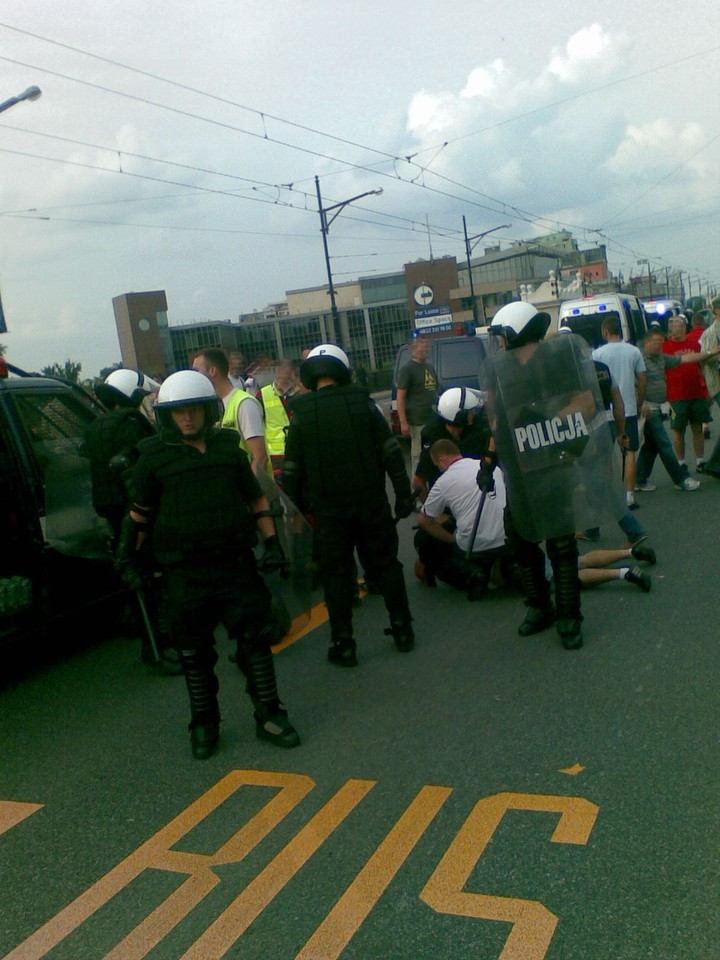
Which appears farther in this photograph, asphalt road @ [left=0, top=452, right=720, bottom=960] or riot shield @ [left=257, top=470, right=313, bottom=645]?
riot shield @ [left=257, top=470, right=313, bottom=645]

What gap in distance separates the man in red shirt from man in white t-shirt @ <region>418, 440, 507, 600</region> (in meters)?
4.87

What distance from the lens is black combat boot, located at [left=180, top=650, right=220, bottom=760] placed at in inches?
188

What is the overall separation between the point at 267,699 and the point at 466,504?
2725 millimetres

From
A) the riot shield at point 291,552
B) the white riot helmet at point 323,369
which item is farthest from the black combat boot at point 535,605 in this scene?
the white riot helmet at point 323,369

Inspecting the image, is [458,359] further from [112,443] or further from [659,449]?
[112,443]

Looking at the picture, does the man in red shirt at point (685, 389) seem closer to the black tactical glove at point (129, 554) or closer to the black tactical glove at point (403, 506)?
the black tactical glove at point (403, 506)

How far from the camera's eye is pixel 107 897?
3.53 metres

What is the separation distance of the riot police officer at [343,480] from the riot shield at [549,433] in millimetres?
655

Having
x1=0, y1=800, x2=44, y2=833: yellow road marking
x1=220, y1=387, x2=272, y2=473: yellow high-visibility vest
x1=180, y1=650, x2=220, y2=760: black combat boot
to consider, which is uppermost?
x1=220, y1=387, x2=272, y2=473: yellow high-visibility vest

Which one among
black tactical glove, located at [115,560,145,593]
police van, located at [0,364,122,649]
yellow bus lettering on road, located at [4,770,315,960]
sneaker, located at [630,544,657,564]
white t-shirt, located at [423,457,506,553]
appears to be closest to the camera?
yellow bus lettering on road, located at [4,770,315,960]

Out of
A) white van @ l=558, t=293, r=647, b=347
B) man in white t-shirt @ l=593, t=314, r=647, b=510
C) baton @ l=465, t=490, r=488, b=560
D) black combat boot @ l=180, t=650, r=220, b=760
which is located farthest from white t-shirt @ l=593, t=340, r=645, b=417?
white van @ l=558, t=293, r=647, b=347

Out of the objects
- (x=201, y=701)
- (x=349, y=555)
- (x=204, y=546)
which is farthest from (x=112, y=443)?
(x=201, y=701)

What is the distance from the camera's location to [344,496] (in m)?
5.88

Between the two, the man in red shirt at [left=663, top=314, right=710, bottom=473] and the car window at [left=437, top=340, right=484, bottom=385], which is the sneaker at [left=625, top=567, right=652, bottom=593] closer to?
the man in red shirt at [left=663, top=314, right=710, bottom=473]
